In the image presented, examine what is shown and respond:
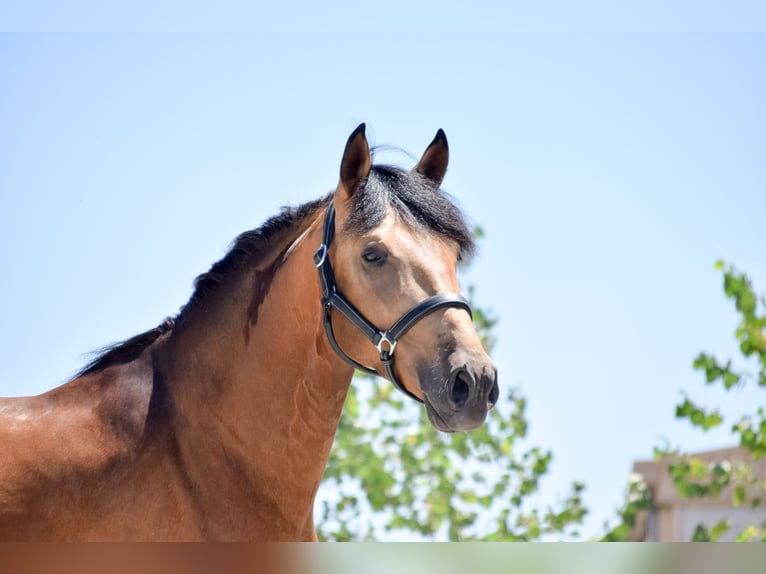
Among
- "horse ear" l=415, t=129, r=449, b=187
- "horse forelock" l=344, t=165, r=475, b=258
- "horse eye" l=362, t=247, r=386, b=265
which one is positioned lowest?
"horse eye" l=362, t=247, r=386, b=265

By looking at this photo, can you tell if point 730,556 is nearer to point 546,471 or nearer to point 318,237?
point 318,237

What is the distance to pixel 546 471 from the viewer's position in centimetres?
898

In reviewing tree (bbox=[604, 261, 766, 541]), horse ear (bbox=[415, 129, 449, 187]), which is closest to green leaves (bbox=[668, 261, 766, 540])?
tree (bbox=[604, 261, 766, 541])

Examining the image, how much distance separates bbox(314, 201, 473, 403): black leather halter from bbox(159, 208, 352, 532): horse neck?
9 cm

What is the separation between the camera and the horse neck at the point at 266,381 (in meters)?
3.93

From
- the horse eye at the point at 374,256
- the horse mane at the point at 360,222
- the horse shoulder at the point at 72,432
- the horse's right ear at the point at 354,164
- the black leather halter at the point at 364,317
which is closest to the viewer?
the horse shoulder at the point at 72,432

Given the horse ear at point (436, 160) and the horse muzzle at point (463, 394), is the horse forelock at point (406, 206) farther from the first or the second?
the horse muzzle at point (463, 394)

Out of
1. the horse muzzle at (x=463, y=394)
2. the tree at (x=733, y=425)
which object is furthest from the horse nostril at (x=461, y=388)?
the tree at (x=733, y=425)

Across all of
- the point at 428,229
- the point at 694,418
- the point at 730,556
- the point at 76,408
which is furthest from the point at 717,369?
the point at 730,556

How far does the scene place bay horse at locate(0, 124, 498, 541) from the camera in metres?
3.62

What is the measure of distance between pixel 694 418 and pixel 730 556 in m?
6.39

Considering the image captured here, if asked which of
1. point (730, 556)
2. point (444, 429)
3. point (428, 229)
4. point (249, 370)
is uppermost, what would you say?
point (428, 229)

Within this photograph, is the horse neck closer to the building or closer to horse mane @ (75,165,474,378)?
horse mane @ (75,165,474,378)

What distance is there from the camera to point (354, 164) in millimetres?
4141
